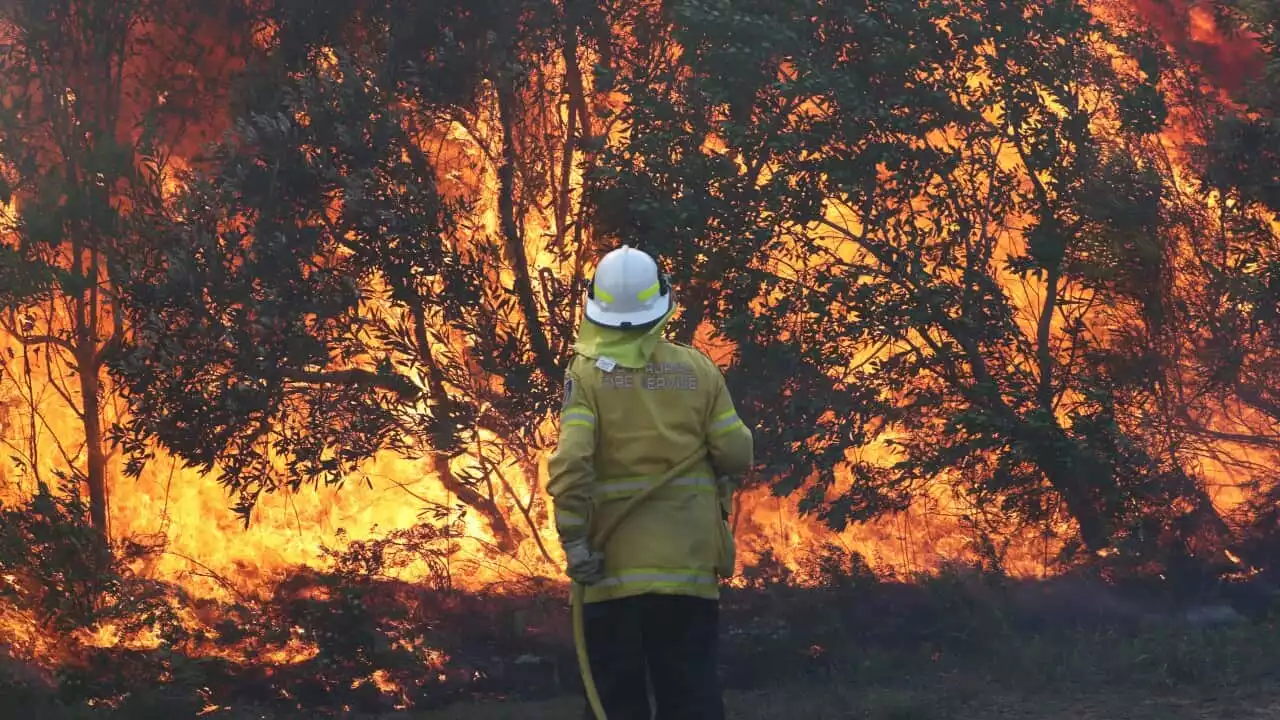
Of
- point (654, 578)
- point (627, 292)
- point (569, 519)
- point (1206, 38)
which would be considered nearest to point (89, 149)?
point (627, 292)

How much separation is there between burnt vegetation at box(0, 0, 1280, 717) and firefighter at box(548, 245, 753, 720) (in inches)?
124

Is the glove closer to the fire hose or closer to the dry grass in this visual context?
the fire hose

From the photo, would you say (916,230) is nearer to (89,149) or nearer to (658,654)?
(658,654)

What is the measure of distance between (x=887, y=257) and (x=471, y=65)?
278 centimetres

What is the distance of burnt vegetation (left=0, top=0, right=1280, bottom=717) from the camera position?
7.28 m

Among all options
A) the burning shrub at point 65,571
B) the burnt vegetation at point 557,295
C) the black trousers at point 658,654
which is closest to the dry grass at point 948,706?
the burnt vegetation at point 557,295

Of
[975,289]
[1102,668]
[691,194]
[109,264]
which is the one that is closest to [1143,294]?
[975,289]

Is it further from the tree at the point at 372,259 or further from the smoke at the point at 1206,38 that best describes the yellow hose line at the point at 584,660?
the smoke at the point at 1206,38

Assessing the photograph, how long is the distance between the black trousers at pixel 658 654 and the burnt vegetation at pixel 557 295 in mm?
3390

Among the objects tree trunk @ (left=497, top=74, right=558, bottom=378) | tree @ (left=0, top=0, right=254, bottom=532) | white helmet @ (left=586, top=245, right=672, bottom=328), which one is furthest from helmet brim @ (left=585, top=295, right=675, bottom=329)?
tree @ (left=0, top=0, right=254, bottom=532)

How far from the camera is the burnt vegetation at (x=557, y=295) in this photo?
728cm

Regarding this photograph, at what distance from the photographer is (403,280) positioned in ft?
24.4

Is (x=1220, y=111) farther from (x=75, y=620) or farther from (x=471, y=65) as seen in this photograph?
(x=75, y=620)

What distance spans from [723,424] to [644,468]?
33 centimetres
